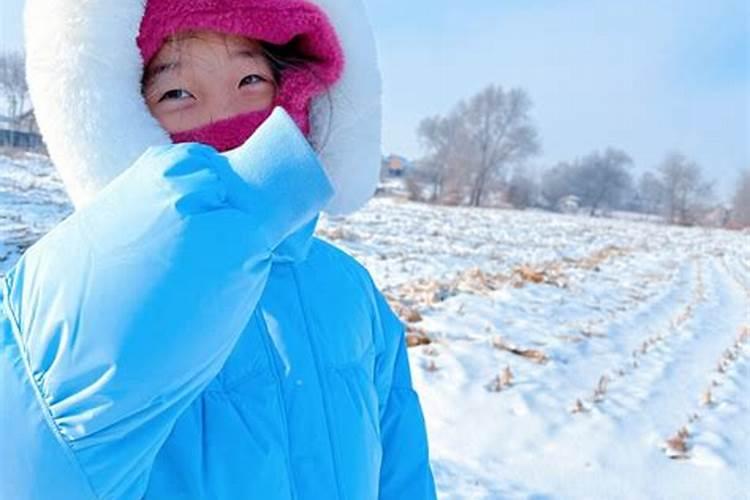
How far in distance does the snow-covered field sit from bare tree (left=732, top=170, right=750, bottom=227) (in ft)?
147

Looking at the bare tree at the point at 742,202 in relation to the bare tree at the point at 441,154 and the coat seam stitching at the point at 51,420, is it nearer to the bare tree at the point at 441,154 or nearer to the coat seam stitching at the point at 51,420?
the bare tree at the point at 441,154

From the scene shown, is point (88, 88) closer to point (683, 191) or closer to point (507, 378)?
point (507, 378)

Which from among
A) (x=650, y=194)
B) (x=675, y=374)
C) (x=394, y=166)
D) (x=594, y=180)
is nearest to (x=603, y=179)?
(x=594, y=180)

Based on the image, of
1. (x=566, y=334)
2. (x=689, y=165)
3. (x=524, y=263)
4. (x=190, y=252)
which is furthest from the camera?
(x=689, y=165)

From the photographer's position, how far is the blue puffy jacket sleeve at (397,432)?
1.11 meters

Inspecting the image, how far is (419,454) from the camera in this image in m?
1.14

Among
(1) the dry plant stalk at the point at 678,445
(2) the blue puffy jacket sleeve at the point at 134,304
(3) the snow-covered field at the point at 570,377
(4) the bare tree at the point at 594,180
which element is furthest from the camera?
(4) the bare tree at the point at 594,180

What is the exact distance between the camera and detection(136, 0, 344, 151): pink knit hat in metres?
0.89

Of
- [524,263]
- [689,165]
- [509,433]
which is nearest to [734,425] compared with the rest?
[509,433]

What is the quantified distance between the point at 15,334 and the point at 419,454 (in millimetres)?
829

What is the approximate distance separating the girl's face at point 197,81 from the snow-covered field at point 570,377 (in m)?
1.95

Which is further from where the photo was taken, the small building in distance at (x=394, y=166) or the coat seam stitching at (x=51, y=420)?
the small building in distance at (x=394, y=166)

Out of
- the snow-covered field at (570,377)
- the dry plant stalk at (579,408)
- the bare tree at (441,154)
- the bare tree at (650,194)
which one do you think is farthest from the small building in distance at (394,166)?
the dry plant stalk at (579,408)

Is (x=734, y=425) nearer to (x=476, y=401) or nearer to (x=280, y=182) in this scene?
(x=476, y=401)
